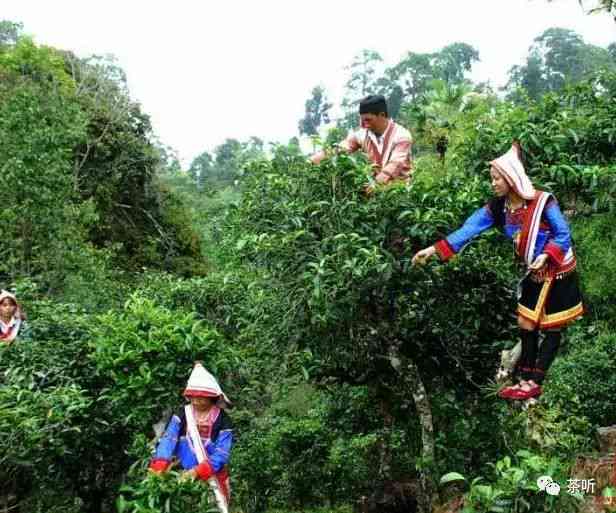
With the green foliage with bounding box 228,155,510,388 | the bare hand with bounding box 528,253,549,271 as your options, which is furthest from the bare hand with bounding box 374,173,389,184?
the bare hand with bounding box 528,253,549,271

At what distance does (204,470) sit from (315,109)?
45516 millimetres

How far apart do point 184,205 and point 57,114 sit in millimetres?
9616

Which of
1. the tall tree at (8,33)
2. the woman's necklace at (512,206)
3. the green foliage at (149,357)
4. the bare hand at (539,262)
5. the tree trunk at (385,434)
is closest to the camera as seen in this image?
the bare hand at (539,262)

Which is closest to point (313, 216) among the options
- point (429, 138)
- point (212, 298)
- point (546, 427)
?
point (546, 427)

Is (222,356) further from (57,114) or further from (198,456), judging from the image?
(57,114)

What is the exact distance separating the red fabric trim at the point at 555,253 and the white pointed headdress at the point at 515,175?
0.33m

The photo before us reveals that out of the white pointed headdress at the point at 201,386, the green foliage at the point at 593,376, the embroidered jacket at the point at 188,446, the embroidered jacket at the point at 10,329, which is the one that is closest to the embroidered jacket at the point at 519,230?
the white pointed headdress at the point at 201,386

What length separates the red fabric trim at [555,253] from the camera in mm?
4766

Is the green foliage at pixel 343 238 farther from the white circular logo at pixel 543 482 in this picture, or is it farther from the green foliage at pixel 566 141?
the white circular logo at pixel 543 482

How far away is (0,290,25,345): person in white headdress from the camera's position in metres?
6.51

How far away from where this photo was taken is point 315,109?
4928 cm

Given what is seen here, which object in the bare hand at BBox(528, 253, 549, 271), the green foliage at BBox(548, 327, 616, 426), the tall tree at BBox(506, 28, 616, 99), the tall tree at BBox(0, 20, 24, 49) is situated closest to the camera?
the bare hand at BBox(528, 253, 549, 271)

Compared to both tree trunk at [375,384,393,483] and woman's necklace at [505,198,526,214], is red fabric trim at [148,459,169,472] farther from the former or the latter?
woman's necklace at [505,198,526,214]

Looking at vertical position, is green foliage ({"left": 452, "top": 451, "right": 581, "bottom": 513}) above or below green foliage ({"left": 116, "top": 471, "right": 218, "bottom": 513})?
below
